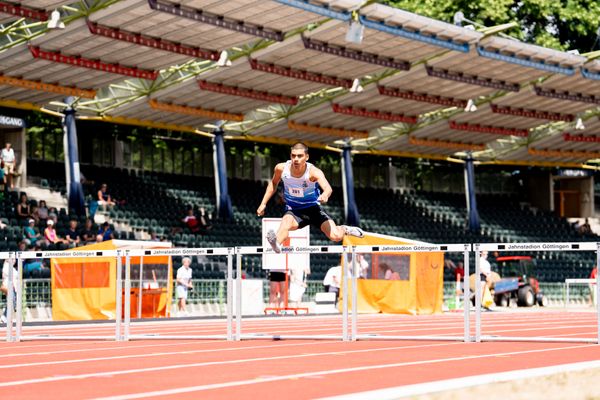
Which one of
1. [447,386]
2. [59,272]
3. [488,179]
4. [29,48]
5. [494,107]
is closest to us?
[447,386]

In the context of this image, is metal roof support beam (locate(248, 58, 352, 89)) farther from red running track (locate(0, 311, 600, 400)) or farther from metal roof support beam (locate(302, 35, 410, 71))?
red running track (locate(0, 311, 600, 400))

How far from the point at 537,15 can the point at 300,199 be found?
4771 centimetres

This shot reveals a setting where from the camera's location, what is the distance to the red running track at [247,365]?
7824mm

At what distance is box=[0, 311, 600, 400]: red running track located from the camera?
25.7 ft

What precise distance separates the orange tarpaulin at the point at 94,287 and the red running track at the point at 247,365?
438 inches

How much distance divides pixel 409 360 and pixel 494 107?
37.0m

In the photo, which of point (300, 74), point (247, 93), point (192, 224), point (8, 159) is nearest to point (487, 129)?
point (247, 93)

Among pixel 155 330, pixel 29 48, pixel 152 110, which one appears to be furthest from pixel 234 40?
pixel 155 330

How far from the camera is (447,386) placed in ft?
23.8

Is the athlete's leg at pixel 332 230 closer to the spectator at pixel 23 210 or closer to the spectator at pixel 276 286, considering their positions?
the spectator at pixel 276 286

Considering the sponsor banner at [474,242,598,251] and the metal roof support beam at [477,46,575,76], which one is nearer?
the sponsor banner at [474,242,598,251]

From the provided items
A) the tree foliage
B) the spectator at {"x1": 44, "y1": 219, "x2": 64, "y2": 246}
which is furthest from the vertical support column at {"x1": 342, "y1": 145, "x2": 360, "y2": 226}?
the spectator at {"x1": 44, "y1": 219, "x2": 64, "y2": 246}

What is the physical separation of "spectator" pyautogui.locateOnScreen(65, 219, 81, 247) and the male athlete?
62.2ft

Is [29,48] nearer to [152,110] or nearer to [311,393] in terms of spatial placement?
[152,110]
